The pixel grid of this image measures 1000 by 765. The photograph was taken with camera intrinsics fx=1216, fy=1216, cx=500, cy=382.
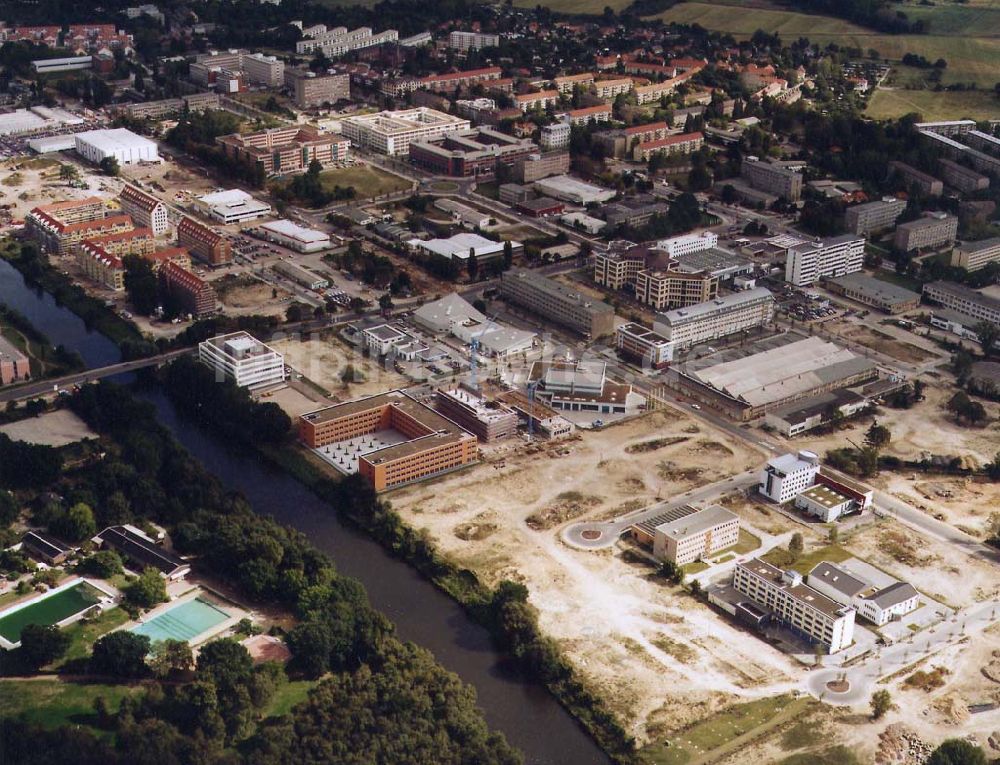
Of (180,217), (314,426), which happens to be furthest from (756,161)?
(314,426)

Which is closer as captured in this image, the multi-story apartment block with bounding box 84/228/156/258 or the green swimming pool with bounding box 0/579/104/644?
the green swimming pool with bounding box 0/579/104/644

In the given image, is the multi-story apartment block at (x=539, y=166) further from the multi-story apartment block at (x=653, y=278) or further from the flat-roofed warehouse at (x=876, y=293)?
the flat-roofed warehouse at (x=876, y=293)

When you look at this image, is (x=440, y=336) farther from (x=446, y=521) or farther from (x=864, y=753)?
(x=864, y=753)

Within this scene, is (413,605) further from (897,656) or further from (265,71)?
(265,71)

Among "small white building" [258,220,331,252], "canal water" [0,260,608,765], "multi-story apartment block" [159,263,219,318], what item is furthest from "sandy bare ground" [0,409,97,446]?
"small white building" [258,220,331,252]

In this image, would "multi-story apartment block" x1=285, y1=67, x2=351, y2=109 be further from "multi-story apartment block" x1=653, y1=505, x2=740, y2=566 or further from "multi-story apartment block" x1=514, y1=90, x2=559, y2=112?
"multi-story apartment block" x1=653, y1=505, x2=740, y2=566

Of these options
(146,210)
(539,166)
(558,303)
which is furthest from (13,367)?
(539,166)
